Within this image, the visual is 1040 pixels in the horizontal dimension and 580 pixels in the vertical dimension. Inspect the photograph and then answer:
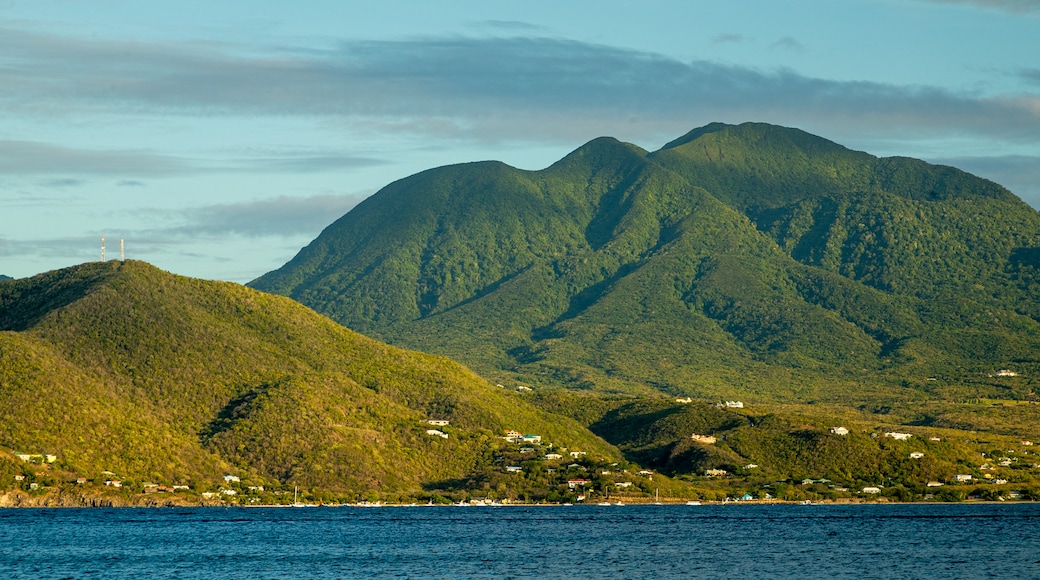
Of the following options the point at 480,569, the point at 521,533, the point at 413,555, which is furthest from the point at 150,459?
the point at 480,569

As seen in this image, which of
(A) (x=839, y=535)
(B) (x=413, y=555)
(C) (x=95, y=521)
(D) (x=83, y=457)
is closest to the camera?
(B) (x=413, y=555)

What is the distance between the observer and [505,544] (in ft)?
489

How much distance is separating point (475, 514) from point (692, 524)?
31.6m

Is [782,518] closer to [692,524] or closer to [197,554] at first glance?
[692,524]

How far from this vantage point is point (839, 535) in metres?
162

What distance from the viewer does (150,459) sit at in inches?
7800

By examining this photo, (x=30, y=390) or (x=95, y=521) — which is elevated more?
(x=30, y=390)

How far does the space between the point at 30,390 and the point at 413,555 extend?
8186 centimetres

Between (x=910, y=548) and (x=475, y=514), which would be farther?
(x=475, y=514)

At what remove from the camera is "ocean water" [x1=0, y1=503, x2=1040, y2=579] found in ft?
408

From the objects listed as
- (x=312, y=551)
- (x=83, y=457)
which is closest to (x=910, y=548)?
(x=312, y=551)

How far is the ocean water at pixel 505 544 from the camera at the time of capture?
124312 mm

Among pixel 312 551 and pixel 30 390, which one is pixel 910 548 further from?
pixel 30 390

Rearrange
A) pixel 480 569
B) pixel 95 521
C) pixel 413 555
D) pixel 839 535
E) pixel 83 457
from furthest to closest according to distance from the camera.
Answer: pixel 83 457
pixel 95 521
pixel 839 535
pixel 413 555
pixel 480 569
